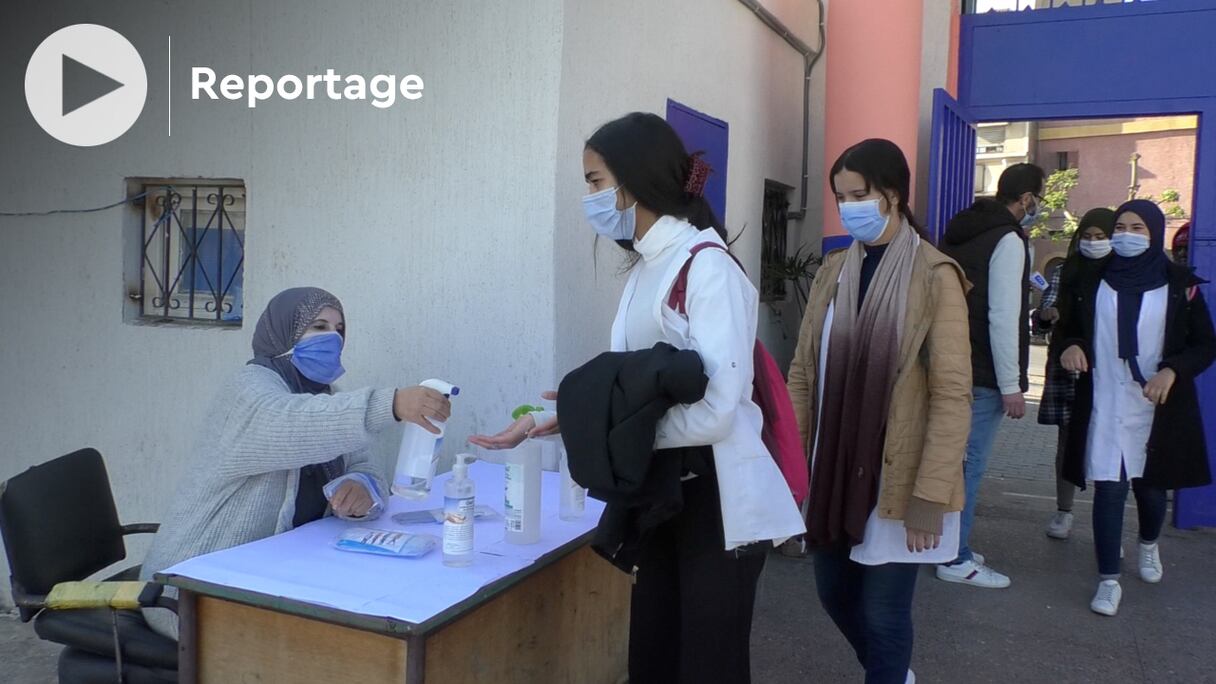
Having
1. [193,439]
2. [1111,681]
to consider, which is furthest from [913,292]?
[193,439]

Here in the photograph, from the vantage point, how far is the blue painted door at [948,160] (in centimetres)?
512

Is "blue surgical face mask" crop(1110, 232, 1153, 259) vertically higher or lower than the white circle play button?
lower

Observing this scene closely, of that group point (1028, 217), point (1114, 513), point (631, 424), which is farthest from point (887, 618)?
point (1028, 217)

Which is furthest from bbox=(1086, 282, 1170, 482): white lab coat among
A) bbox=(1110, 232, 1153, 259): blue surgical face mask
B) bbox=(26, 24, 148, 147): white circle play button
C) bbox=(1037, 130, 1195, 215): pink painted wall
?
bbox=(1037, 130, 1195, 215): pink painted wall

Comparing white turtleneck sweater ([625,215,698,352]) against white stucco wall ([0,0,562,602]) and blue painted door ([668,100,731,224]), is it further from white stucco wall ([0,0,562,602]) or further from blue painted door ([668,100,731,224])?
blue painted door ([668,100,731,224])

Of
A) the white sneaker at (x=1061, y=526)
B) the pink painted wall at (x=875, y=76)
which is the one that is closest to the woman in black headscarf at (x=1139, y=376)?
the white sneaker at (x=1061, y=526)

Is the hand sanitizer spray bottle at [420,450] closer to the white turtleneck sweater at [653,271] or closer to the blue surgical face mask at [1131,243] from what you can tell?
the white turtleneck sweater at [653,271]

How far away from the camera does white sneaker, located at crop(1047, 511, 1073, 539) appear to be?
17.3 ft

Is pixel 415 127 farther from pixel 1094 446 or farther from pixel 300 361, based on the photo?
pixel 1094 446

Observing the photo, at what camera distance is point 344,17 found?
12.3ft

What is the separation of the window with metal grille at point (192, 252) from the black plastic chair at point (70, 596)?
152 cm

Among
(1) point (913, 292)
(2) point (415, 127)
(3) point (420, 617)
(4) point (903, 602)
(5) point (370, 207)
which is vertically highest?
(2) point (415, 127)

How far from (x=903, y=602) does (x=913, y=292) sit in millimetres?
888

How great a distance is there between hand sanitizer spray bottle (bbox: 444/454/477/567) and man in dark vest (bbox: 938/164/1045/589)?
234cm
